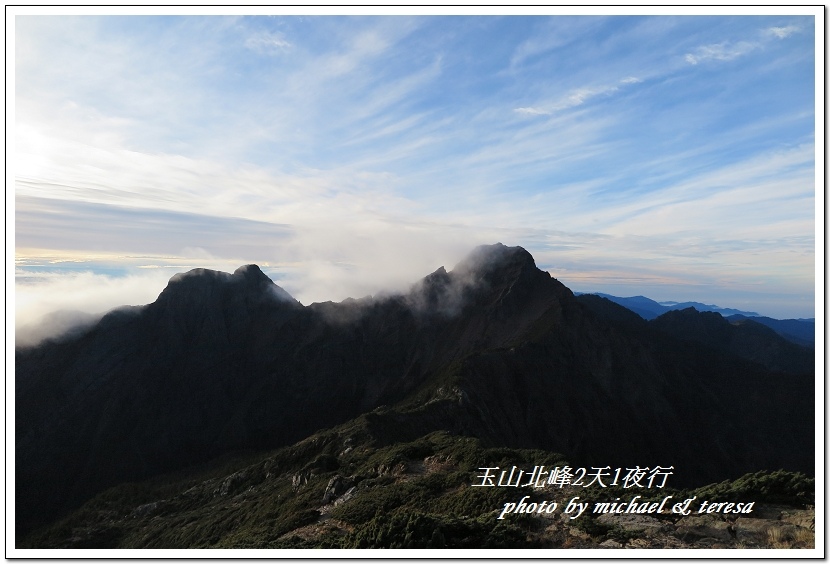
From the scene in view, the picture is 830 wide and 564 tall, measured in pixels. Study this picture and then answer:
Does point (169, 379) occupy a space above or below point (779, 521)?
below

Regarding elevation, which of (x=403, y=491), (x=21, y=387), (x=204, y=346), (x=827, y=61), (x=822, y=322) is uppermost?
(x=827, y=61)

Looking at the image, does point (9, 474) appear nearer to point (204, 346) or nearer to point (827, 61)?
point (827, 61)

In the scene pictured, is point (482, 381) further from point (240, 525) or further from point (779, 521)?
point (779, 521)

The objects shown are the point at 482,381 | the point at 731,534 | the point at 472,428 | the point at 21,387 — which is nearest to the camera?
the point at 731,534

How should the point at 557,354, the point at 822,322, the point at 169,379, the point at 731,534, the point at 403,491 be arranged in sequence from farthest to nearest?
1. the point at 169,379
2. the point at 557,354
3. the point at 403,491
4. the point at 822,322
5. the point at 731,534

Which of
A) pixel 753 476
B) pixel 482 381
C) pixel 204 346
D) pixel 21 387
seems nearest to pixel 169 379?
pixel 204 346

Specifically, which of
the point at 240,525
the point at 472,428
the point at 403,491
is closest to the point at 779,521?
the point at 403,491

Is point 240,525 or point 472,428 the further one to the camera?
point 472,428
